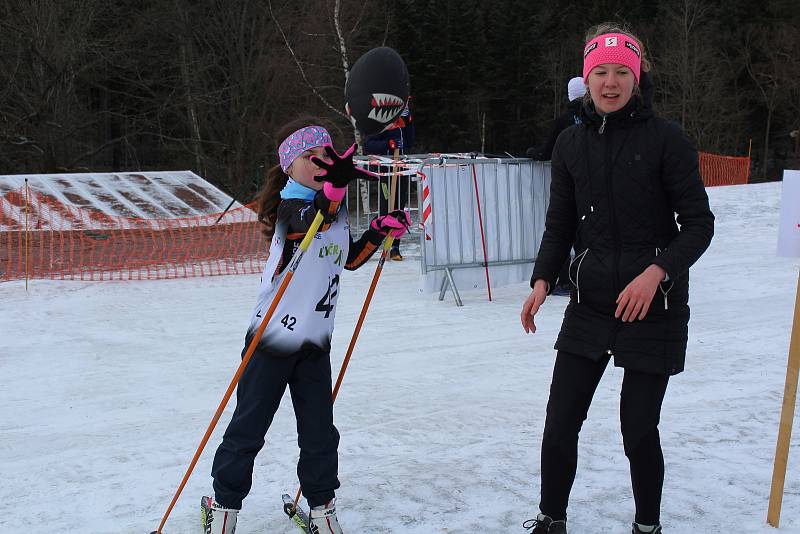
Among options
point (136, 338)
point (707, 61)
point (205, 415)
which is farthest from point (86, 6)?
point (707, 61)

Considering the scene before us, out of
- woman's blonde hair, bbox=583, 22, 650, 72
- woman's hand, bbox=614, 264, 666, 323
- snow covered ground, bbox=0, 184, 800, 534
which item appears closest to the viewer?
woman's hand, bbox=614, 264, 666, 323

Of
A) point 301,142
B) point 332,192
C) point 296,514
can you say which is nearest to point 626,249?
point 332,192

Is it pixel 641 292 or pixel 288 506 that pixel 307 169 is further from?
pixel 288 506

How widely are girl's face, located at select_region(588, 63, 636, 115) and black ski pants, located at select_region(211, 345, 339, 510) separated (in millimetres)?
1442

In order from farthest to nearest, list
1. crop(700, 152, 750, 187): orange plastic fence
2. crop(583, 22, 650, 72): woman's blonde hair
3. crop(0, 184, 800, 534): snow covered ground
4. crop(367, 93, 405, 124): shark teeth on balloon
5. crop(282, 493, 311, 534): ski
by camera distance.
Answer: crop(700, 152, 750, 187): orange plastic fence
crop(367, 93, 405, 124): shark teeth on balloon
crop(0, 184, 800, 534): snow covered ground
crop(282, 493, 311, 534): ski
crop(583, 22, 650, 72): woman's blonde hair

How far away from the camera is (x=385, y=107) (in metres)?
4.91

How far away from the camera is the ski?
3451 mm

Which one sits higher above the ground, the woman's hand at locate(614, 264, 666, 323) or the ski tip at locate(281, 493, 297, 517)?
the woman's hand at locate(614, 264, 666, 323)

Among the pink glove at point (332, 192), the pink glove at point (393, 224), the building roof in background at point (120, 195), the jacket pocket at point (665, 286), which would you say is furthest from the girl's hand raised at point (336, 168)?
the building roof in background at point (120, 195)

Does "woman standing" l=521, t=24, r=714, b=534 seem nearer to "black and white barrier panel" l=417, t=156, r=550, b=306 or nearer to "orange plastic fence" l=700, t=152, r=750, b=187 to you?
"black and white barrier panel" l=417, t=156, r=550, b=306

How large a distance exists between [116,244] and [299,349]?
963cm

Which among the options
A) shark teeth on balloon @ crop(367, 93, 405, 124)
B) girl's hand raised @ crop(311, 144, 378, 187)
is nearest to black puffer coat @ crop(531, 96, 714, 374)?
girl's hand raised @ crop(311, 144, 378, 187)

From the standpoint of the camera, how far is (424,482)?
13.2 feet

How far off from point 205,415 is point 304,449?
6.74 ft
